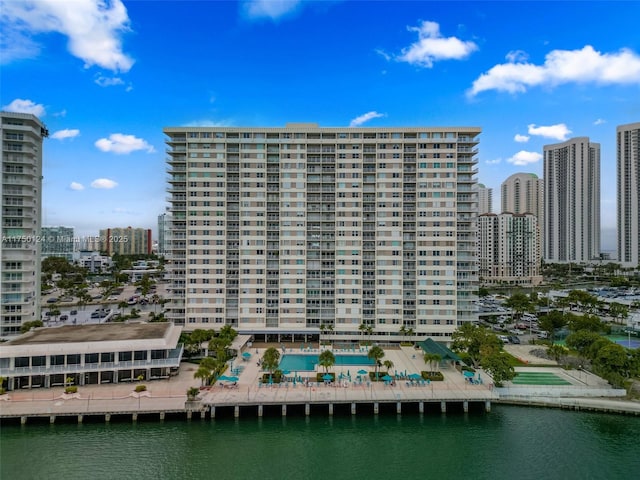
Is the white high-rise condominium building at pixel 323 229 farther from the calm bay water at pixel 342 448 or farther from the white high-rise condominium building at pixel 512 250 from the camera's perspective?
the white high-rise condominium building at pixel 512 250

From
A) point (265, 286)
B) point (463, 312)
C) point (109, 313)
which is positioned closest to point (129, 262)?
point (109, 313)

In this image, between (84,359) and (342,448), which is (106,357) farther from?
(342,448)

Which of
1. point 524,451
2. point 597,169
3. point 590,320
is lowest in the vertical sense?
point 524,451

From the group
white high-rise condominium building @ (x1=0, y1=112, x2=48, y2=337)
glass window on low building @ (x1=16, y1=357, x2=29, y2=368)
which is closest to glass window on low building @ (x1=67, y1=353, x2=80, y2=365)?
glass window on low building @ (x1=16, y1=357, x2=29, y2=368)

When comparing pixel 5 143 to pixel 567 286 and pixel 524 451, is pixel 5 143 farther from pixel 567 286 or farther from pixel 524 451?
pixel 567 286

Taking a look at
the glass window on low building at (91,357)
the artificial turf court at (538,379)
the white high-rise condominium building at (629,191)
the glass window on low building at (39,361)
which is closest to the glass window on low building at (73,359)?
the glass window on low building at (91,357)

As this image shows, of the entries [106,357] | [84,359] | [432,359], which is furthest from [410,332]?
[84,359]

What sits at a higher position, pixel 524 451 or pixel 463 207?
pixel 463 207
